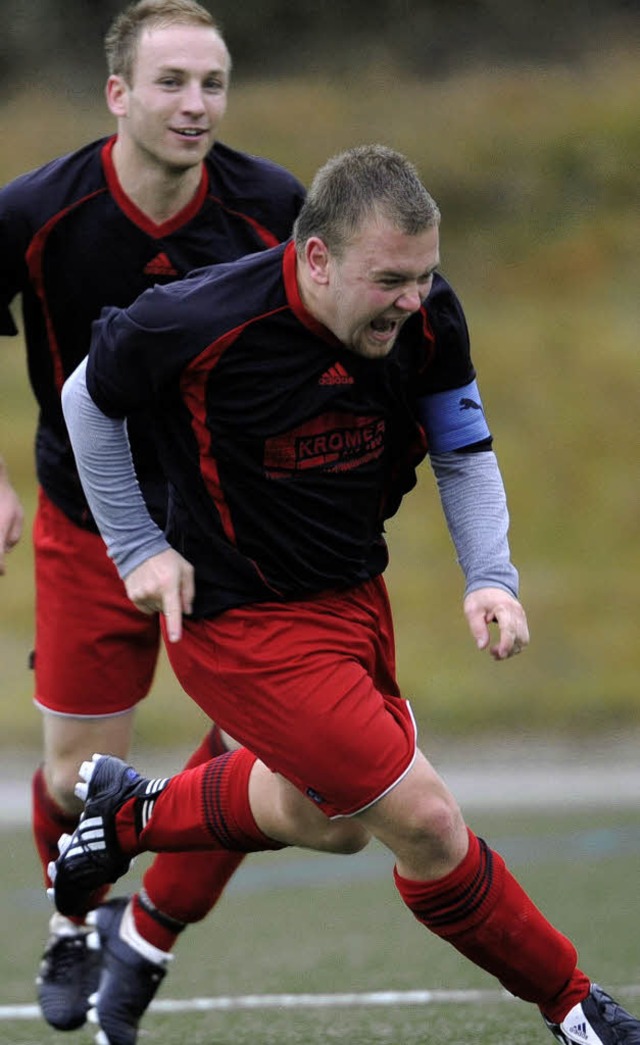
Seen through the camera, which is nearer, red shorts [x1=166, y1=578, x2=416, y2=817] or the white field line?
red shorts [x1=166, y1=578, x2=416, y2=817]

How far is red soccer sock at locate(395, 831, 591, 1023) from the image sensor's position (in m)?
3.36

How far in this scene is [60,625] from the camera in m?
4.32

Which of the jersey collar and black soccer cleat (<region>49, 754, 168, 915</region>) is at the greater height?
the jersey collar

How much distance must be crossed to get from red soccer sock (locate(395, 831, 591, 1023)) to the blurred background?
6.85 metres

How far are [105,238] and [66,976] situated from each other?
1.63 m

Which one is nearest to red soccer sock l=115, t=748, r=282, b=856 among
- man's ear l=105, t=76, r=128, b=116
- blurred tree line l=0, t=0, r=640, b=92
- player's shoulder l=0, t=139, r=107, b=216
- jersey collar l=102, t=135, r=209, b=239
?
jersey collar l=102, t=135, r=209, b=239

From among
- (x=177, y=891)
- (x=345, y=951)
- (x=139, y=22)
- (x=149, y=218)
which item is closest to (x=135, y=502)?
(x=149, y=218)

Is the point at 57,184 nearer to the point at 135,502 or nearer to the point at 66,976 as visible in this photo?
the point at 135,502

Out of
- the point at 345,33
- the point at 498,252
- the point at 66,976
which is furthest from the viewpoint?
the point at 345,33

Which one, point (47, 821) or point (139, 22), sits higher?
point (139, 22)

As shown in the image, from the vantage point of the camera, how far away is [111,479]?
11.8ft

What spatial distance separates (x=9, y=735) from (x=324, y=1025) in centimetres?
640

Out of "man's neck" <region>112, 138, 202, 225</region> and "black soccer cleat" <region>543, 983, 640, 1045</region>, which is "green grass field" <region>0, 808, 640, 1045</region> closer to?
"black soccer cleat" <region>543, 983, 640, 1045</region>

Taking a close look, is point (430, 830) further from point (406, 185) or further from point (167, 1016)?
point (167, 1016)
